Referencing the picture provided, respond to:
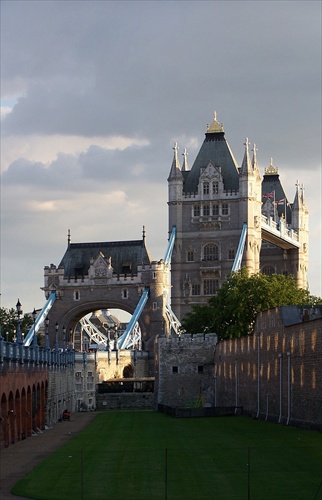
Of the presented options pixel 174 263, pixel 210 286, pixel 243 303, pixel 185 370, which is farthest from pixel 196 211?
pixel 185 370

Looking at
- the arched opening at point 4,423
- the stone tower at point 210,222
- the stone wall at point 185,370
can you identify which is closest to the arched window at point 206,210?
the stone tower at point 210,222

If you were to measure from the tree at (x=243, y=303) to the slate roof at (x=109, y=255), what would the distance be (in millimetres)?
39178

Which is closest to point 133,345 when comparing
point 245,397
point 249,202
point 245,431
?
point 249,202

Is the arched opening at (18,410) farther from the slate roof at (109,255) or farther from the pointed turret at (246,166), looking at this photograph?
the pointed turret at (246,166)

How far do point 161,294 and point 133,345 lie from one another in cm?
855

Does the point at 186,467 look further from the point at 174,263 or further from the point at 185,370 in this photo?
the point at 174,263

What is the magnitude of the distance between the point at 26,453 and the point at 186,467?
13.4 metres

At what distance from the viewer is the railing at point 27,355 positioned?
62.7 m

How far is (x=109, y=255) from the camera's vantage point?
17962 centimetres

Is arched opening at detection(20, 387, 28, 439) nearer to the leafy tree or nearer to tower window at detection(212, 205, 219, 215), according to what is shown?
the leafy tree

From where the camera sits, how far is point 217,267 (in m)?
184

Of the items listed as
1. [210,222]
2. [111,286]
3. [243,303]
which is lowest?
[243,303]

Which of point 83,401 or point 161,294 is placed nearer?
point 83,401

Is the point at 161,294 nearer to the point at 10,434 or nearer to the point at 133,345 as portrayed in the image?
the point at 133,345
